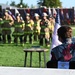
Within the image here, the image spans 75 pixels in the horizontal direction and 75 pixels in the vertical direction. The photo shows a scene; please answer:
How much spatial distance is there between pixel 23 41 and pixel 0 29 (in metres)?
1.68

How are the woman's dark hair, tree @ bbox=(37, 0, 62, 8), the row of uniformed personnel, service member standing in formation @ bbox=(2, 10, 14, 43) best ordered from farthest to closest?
1. tree @ bbox=(37, 0, 62, 8)
2. service member standing in formation @ bbox=(2, 10, 14, 43)
3. the row of uniformed personnel
4. the woman's dark hair

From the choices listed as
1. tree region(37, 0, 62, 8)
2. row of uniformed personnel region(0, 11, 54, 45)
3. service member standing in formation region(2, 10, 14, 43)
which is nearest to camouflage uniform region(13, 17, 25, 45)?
row of uniformed personnel region(0, 11, 54, 45)

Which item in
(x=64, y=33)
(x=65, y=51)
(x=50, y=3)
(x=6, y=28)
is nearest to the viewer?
(x=65, y=51)

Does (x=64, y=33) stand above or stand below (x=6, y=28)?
above

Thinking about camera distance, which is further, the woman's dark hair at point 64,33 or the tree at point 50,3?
the tree at point 50,3

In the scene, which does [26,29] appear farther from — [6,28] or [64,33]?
[64,33]

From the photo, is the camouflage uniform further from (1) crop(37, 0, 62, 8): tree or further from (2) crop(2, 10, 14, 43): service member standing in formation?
(1) crop(37, 0, 62, 8): tree

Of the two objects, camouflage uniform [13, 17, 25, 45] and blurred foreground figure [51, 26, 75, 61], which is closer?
blurred foreground figure [51, 26, 75, 61]

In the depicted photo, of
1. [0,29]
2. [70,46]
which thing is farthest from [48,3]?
[70,46]

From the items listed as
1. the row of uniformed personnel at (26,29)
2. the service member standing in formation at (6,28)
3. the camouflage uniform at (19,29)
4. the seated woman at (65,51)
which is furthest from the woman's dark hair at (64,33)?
the service member standing in formation at (6,28)

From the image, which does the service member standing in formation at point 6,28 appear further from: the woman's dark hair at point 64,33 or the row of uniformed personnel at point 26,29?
the woman's dark hair at point 64,33

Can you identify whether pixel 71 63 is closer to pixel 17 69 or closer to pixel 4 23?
pixel 17 69

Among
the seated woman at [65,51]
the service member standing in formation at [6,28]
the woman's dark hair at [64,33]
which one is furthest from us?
the service member standing in formation at [6,28]

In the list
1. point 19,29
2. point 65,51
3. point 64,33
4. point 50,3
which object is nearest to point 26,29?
point 19,29
